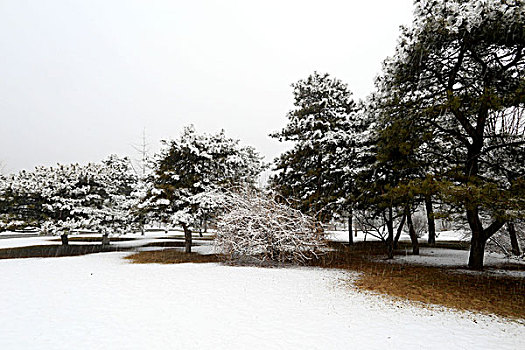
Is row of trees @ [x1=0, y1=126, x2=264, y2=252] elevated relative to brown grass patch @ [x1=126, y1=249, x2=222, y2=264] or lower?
elevated

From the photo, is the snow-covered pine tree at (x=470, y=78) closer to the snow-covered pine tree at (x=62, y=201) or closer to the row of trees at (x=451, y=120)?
the row of trees at (x=451, y=120)

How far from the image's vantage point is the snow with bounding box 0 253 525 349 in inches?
178

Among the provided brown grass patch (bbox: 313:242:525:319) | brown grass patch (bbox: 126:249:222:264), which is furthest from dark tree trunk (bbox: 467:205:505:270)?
brown grass patch (bbox: 126:249:222:264)

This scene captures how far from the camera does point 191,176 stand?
Answer: 14.4 meters

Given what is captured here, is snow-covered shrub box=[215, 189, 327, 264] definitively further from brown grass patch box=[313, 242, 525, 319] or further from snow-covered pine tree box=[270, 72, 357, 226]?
snow-covered pine tree box=[270, 72, 357, 226]

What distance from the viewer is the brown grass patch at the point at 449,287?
6406 mm

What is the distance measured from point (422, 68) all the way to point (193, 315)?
9433 millimetres

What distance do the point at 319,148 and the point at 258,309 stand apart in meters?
11.3

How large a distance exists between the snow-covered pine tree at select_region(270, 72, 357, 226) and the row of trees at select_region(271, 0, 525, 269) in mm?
180

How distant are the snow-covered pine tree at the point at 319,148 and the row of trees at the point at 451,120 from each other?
0.59 ft

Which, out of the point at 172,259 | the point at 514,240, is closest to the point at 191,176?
the point at 172,259

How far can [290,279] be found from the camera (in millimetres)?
8586

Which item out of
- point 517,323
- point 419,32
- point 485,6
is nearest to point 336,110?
point 419,32

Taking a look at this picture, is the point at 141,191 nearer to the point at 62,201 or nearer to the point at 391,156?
the point at 62,201
